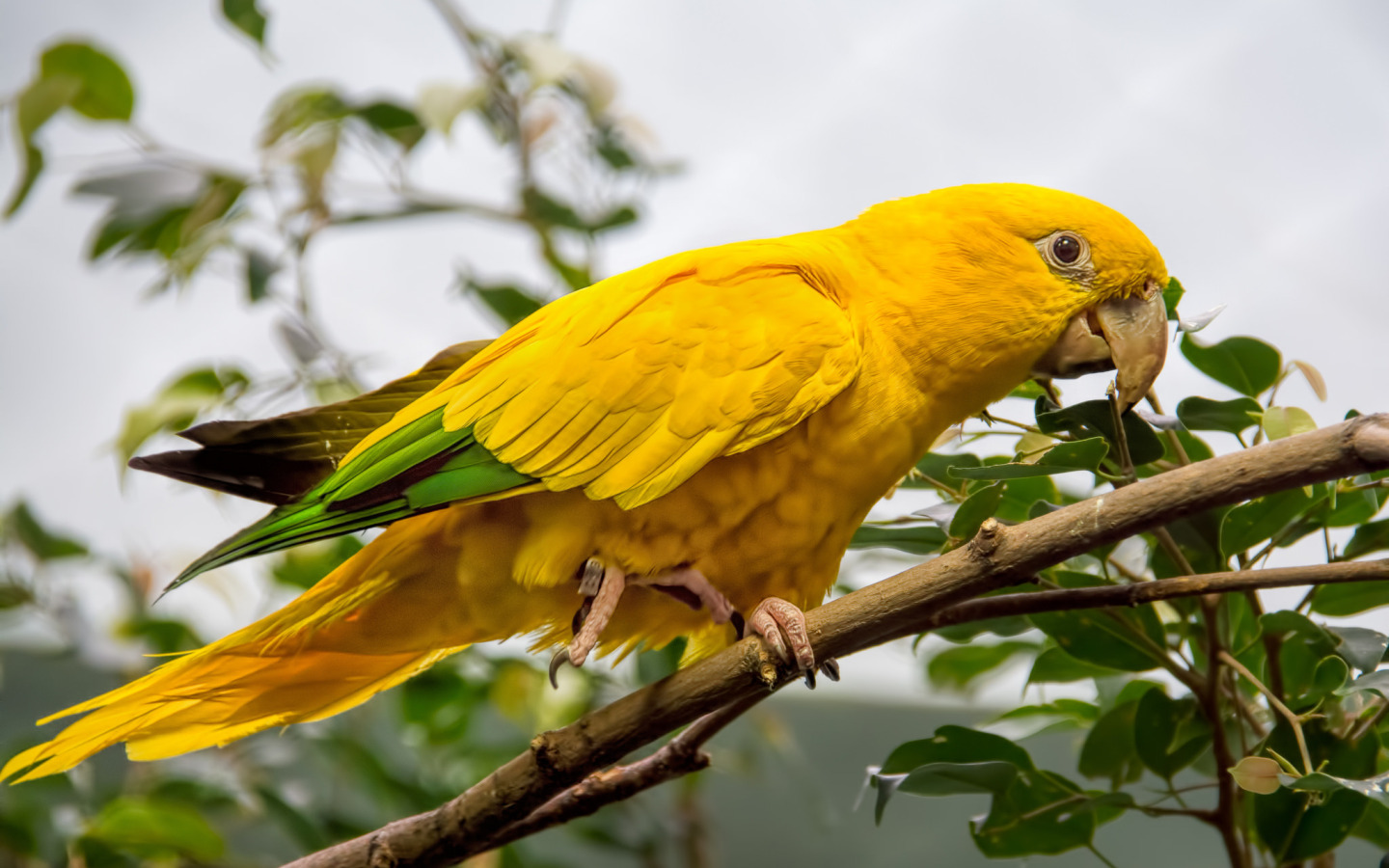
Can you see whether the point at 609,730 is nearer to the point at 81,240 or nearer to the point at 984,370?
the point at 984,370

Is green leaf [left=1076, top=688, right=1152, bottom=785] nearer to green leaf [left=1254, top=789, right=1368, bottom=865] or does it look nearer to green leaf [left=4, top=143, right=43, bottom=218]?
green leaf [left=1254, top=789, right=1368, bottom=865]

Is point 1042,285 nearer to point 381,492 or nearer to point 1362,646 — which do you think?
point 1362,646

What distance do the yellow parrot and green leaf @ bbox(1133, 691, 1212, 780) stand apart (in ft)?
1.08

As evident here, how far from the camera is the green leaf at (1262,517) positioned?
922 mm

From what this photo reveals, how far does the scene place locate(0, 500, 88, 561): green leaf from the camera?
2.08 m

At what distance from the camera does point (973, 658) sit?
152 centimetres

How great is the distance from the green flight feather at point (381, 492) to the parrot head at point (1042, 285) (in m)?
0.47

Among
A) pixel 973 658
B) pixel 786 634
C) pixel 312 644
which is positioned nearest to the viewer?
pixel 786 634

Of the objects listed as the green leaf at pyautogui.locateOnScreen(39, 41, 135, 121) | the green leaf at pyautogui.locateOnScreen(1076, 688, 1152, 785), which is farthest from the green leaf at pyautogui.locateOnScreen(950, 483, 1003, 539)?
the green leaf at pyautogui.locateOnScreen(39, 41, 135, 121)

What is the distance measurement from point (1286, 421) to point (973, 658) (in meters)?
0.75

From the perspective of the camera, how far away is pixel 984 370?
1.05 m

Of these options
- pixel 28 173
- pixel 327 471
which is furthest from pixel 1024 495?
pixel 28 173

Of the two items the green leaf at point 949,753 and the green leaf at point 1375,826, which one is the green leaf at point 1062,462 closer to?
the green leaf at point 949,753

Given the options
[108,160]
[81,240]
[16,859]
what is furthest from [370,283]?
[16,859]
